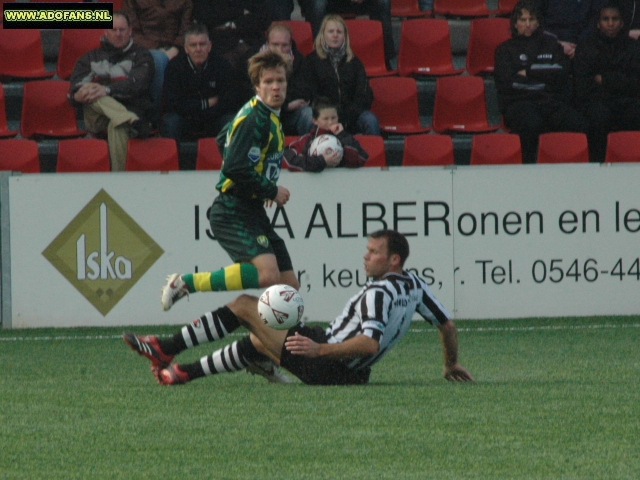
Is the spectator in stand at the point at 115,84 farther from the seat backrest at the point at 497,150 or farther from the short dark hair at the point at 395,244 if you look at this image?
the short dark hair at the point at 395,244

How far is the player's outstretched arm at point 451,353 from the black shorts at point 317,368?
42 centimetres

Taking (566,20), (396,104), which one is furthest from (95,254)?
(566,20)

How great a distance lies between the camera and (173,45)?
37.5 ft

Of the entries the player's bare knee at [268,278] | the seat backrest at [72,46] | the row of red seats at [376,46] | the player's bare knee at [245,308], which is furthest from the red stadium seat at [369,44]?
the player's bare knee at [245,308]

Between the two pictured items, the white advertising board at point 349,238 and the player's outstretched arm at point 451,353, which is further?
the white advertising board at point 349,238

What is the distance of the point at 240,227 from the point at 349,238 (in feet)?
9.86

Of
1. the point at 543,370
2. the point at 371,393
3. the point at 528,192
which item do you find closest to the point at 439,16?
the point at 528,192

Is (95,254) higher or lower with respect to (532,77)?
lower

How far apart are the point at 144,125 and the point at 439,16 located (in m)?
4.64

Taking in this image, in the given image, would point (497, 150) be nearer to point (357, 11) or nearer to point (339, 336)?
point (357, 11)

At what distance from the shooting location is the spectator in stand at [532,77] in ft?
36.1

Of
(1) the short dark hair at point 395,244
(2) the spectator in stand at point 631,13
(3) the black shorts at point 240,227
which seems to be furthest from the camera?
(2) the spectator in stand at point 631,13

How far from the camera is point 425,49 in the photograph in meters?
12.1

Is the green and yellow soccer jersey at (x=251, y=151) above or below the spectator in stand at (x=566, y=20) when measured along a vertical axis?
above
